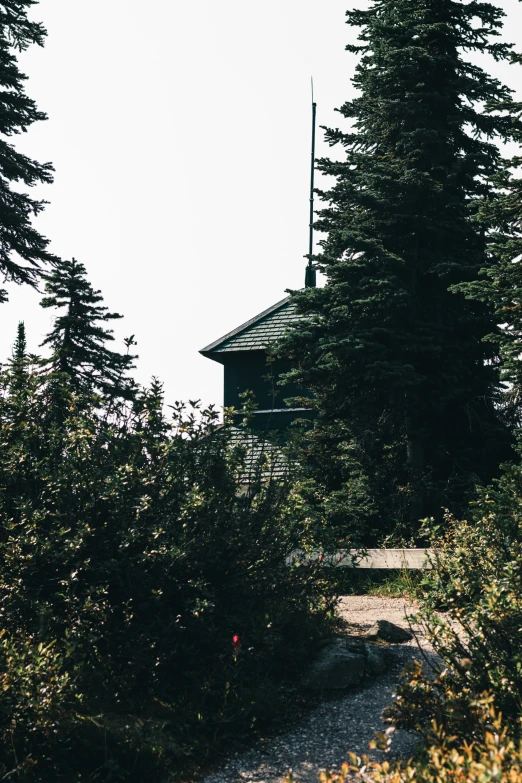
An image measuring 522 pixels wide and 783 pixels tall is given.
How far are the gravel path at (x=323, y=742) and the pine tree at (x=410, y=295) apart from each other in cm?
679

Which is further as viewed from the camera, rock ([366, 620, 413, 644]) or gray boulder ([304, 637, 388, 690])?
rock ([366, 620, 413, 644])

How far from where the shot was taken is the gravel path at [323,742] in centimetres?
532

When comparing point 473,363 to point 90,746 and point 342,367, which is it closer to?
point 342,367

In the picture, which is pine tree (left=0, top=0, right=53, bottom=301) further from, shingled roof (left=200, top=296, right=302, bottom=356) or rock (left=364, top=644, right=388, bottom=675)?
rock (left=364, top=644, right=388, bottom=675)

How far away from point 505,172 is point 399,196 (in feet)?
12.5

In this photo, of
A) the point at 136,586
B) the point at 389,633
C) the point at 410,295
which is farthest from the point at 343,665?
the point at 410,295

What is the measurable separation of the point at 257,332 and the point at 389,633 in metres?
13.5

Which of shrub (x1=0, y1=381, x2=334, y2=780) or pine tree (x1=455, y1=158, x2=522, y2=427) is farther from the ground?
pine tree (x1=455, y1=158, x2=522, y2=427)

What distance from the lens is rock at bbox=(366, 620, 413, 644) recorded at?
26.6 ft

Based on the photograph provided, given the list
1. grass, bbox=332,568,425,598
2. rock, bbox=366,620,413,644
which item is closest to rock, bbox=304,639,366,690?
rock, bbox=366,620,413,644

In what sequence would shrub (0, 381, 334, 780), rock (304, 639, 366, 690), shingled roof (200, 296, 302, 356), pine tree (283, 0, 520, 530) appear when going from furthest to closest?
shingled roof (200, 296, 302, 356), pine tree (283, 0, 520, 530), rock (304, 639, 366, 690), shrub (0, 381, 334, 780)

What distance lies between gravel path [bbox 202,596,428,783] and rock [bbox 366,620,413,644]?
2.98 ft

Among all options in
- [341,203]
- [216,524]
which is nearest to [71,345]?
[341,203]

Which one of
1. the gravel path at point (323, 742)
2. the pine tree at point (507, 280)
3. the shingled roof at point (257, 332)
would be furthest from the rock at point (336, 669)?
the shingled roof at point (257, 332)
